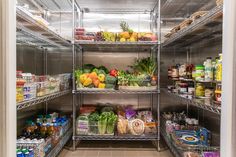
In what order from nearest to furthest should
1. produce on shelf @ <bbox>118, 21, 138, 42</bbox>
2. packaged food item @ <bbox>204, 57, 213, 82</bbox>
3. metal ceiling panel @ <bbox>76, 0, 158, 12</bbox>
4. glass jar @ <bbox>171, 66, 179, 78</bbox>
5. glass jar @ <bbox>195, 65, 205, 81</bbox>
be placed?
packaged food item @ <bbox>204, 57, 213, 82</bbox> < glass jar @ <bbox>195, 65, 205, 81</bbox> < glass jar @ <bbox>171, 66, 179, 78</bbox> < produce on shelf @ <bbox>118, 21, 138, 42</bbox> < metal ceiling panel @ <bbox>76, 0, 158, 12</bbox>

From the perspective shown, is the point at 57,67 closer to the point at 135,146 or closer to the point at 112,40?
the point at 112,40

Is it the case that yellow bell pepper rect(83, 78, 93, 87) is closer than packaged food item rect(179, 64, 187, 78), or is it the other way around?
packaged food item rect(179, 64, 187, 78)

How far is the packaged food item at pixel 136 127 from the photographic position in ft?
8.02

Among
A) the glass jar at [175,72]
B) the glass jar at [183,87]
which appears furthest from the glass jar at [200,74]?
the glass jar at [175,72]

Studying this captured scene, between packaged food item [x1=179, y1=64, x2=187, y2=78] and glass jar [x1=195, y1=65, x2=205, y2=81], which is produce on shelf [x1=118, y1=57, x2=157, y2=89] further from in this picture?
glass jar [x1=195, y1=65, x2=205, y2=81]

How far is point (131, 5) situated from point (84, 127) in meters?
1.63

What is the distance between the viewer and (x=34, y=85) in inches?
65.2

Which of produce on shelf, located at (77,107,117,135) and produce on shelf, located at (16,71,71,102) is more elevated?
produce on shelf, located at (16,71,71,102)

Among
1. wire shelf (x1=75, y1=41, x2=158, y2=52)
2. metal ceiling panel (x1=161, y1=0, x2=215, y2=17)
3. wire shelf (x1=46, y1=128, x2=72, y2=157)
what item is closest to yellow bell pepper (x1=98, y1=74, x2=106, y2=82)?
wire shelf (x1=75, y1=41, x2=158, y2=52)

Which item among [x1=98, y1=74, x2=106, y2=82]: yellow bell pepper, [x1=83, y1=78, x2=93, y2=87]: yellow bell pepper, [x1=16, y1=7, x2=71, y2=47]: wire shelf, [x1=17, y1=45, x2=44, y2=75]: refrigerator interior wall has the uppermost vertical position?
[x1=16, y1=7, x2=71, y2=47]: wire shelf

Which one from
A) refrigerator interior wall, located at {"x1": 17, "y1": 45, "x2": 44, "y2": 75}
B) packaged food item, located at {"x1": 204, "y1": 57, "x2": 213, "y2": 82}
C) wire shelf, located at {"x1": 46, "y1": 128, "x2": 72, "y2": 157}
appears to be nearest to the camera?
packaged food item, located at {"x1": 204, "y1": 57, "x2": 213, "y2": 82}

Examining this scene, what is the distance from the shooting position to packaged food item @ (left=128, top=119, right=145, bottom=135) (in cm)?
244
